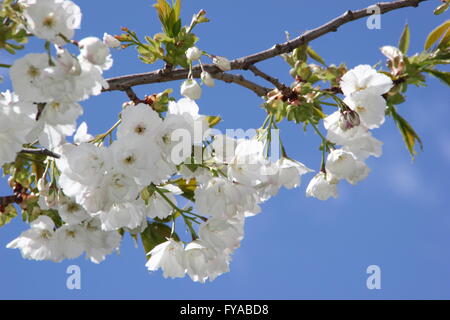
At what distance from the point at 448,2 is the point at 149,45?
945 mm

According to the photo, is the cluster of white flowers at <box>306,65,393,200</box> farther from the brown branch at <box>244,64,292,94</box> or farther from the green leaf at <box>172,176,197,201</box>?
the green leaf at <box>172,176,197,201</box>

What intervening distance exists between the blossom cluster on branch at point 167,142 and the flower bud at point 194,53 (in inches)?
1.1

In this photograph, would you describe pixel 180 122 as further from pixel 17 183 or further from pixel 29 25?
pixel 17 183

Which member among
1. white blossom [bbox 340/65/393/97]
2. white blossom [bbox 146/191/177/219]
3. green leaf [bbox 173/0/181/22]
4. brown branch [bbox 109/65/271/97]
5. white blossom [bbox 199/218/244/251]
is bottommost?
white blossom [bbox 199/218/244/251]

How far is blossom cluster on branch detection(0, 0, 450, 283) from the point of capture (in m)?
1.39

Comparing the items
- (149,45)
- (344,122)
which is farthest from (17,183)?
(344,122)

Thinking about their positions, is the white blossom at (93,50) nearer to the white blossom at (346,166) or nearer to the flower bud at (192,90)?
the flower bud at (192,90)

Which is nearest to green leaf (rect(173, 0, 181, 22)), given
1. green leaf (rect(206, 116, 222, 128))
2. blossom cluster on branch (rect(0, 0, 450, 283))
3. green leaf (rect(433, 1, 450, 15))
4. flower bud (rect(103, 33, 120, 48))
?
blossom cluster on branch (rect(0, 0, 450, 283))

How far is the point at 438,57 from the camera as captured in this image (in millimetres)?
1738

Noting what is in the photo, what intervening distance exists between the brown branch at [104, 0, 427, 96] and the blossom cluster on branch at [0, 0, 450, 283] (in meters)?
0.01

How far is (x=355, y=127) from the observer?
5.60 feet

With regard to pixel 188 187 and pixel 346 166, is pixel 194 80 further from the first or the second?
pixel 346 166

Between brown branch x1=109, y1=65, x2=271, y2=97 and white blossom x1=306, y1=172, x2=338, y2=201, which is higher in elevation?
brown branch x1=109, y1=65, x2=271, y2=97

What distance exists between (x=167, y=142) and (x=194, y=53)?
1.18 ft
